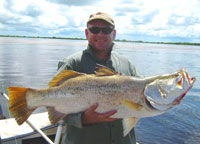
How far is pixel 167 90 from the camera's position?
10.3ft

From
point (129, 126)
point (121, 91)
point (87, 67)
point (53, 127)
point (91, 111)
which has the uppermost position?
point (87, 67)

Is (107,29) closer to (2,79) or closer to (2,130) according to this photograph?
(2,130)

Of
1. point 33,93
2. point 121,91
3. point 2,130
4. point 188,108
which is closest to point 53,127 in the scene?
point 2,130

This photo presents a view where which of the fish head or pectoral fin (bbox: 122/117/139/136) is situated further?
pectoral fin (bbox: 122/117/139/136)

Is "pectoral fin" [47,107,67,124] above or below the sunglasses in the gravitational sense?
below

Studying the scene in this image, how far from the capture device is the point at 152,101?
3154 millimetres

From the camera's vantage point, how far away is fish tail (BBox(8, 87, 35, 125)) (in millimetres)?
3354

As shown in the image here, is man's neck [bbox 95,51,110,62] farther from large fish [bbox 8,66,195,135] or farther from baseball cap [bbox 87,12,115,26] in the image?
large fish [bbox 8,66,195,135]

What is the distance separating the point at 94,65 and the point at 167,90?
1212 mm

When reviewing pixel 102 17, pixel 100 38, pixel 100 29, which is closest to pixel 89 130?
pixel 100 38

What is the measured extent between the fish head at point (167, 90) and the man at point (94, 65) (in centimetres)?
66

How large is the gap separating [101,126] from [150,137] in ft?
24.8

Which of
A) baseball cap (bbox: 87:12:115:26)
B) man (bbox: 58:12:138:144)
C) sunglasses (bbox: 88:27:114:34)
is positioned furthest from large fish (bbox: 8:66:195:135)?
baseball cap (bbox: 87:12:115:26)

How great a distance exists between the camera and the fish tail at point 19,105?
3354 millimetres
